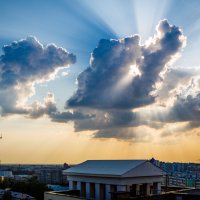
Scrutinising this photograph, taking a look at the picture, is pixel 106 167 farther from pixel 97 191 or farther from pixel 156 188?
pixel 156 188

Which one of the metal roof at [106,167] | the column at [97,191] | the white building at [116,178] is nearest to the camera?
the white building at [116,178]

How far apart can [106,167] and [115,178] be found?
116 inches

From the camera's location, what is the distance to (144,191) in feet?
129

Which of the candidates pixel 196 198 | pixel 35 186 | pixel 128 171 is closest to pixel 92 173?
pixel 128 171

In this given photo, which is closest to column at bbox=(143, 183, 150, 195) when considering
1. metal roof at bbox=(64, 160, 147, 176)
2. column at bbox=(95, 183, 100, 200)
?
metal roof at bbox=(64, 160, 147, 176)

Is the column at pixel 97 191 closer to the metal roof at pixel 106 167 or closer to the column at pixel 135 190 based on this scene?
the metal roof at pixel 106 167

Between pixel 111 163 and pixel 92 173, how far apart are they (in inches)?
97.0

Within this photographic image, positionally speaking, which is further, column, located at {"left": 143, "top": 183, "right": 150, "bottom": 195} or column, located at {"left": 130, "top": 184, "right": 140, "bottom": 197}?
column, located at {"left": 143, "top": 183, "right": 150, "bottom": 195}

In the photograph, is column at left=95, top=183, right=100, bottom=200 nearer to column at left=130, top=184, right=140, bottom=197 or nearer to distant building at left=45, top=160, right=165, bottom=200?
distant building at left=45, top=160, right=165, bottom=200

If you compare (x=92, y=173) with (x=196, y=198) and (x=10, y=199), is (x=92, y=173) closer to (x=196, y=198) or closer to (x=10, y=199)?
(x=196, y=198)

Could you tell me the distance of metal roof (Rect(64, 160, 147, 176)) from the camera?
37.1 metres

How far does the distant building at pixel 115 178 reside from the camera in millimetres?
36625

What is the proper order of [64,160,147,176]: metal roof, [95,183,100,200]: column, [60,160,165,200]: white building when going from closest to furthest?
[60,160,165,200]: white building < [64,160,147,176]: metal roof < [95,183,100,200]: column

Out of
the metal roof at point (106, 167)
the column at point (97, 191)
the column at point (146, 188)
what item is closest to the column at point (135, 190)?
the column at point (146, 188)
